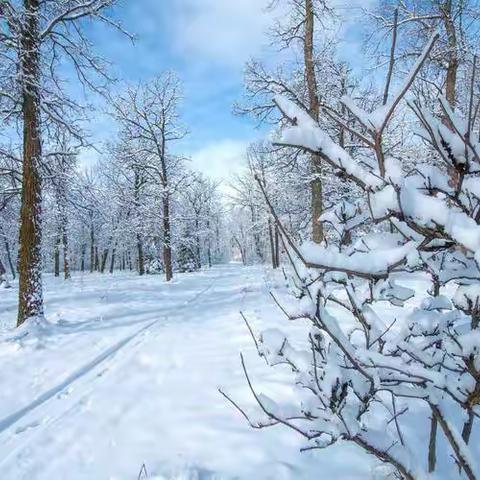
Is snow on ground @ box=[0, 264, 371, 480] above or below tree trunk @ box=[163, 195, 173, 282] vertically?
below

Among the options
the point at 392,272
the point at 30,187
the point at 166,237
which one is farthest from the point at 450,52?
the point at 166,237

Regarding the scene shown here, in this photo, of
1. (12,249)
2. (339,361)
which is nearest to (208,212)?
(12,249)

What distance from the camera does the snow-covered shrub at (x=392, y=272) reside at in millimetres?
1271

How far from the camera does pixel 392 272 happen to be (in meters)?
1.48

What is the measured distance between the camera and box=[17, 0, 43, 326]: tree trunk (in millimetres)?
8539

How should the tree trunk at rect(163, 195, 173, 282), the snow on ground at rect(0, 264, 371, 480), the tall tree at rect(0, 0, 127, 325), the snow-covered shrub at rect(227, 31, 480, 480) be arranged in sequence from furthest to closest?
the tree trunk at rect(163, 195, 173, 282) → the tall tree at rect(0, 0, 127, 325) → the snow on ground at rect(0, 264, 371, 480) → the snow-covered shrub at rect(227, 31, 480, 480)

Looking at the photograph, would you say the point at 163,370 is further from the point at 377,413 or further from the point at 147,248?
the point at 147,248

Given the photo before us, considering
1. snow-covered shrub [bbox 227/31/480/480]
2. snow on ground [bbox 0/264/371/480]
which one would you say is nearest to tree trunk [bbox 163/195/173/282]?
snow on ground [bbox 0/264/371/480]

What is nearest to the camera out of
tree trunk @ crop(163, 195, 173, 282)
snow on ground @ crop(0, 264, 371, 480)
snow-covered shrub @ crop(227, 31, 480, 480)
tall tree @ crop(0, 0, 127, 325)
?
snow-covered shrub @ crop(227, 31, 480, 480)

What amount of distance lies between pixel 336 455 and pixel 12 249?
2216 inches

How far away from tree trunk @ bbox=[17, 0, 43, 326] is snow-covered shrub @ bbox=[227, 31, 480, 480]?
781cm

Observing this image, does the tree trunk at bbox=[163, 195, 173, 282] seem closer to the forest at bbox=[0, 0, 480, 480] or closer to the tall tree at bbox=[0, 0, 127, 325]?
the forest at bbox=[0, 0, 480, 480]

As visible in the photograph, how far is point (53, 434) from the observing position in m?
4.21

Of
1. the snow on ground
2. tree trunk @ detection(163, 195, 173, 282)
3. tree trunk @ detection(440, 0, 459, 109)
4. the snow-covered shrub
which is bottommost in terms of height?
the snow on ground
